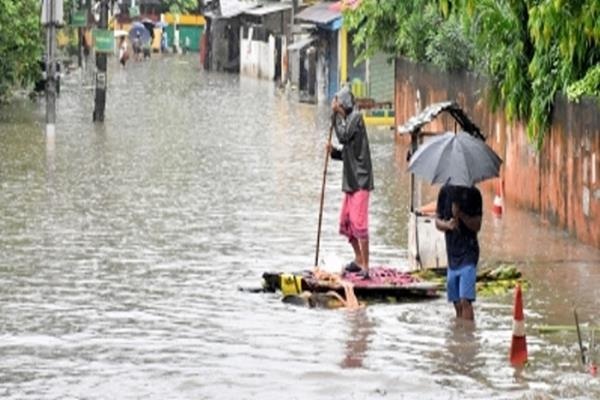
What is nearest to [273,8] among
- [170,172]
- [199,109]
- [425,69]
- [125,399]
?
[199,109]

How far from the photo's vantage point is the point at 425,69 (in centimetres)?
3428

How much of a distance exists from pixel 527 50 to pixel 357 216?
23.2 feet

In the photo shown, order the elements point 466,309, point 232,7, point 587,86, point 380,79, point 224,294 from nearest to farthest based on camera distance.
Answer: point 466,309, point 224,294, point 587,86, point 380,79, point 232,7

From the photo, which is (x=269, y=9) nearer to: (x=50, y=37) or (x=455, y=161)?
(x=50, y=37)

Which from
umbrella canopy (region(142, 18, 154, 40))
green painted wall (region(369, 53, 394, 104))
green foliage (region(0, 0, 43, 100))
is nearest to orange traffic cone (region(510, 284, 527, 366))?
green foliage (region(0, 0, 43, 100))

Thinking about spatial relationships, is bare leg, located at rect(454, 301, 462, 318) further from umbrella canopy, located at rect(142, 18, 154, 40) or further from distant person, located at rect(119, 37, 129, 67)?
umbrella canopy, located at rect(142, 18, 154, 40)

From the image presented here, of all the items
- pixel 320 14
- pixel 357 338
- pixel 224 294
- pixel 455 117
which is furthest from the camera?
pixel 320 14

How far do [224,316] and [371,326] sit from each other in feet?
4.25

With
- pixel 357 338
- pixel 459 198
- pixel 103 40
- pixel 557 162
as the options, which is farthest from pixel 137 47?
pixel 357 338

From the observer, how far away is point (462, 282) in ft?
46.5

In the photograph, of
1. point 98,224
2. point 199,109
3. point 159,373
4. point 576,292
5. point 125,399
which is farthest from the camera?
point 199,109

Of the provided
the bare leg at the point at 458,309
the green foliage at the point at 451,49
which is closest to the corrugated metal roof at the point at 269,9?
the green foliage at the point at 451,49

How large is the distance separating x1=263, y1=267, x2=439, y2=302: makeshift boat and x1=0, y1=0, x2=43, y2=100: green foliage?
87.1 ft

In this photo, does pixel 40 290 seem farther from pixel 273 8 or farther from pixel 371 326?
pixel 273 8
